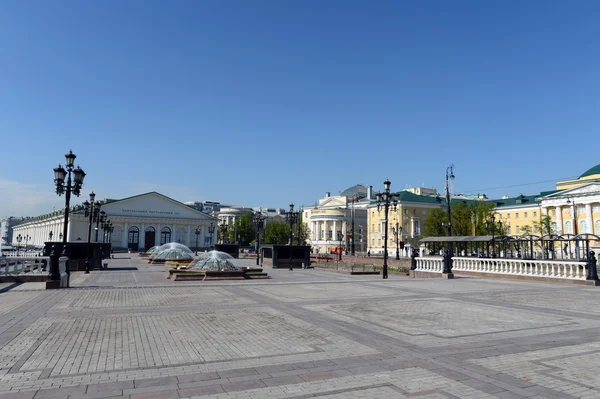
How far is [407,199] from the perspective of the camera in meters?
88.2

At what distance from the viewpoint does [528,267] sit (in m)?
24.7

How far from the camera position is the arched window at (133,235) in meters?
106

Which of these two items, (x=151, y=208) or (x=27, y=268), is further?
(x=151, y=208)

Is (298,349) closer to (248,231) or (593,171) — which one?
(593,171)

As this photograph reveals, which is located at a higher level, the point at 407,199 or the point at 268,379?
the point at 407,199

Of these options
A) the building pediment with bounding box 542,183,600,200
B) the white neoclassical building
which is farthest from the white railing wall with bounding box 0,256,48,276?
the white neoclassical building

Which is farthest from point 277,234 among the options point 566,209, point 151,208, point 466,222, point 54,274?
point 54,274

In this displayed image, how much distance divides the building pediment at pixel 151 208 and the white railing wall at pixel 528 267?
94.4 metres

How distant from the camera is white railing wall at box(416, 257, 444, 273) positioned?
90.6ft

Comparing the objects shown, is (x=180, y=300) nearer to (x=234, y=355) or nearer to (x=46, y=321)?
(x=46, y=321)

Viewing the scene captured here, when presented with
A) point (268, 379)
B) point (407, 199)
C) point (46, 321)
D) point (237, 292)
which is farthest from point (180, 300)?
point (407, 199)

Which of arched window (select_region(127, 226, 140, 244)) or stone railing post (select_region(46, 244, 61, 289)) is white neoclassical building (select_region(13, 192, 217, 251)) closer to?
arched window (select_region(127, 226, 140, 244))

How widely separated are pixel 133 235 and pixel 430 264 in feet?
306

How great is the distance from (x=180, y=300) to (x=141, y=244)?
321 feet
